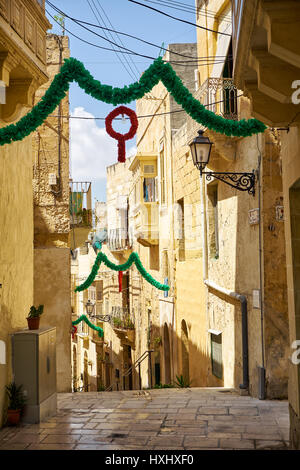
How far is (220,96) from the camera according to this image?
10984mm

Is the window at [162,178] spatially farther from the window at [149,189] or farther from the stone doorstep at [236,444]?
the stone doorstep at [236,444]

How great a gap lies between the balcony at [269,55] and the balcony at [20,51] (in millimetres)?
2495

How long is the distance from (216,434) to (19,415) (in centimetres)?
296

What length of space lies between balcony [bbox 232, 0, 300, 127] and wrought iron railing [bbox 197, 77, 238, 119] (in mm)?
4787

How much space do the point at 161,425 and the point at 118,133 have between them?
4.39 meters

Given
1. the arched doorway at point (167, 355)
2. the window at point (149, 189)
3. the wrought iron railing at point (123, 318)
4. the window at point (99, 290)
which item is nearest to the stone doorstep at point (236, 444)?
the arched doorway at point (167, 355)

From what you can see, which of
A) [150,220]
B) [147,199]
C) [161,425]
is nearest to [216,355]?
[161,425]

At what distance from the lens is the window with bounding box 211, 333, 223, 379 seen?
40.9 feet

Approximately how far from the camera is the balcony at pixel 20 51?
6184 millimetres

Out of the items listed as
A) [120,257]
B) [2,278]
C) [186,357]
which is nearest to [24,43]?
[2,278]

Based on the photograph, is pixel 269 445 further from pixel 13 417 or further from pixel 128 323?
pixel 128 323

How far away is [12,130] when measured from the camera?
6715mm
